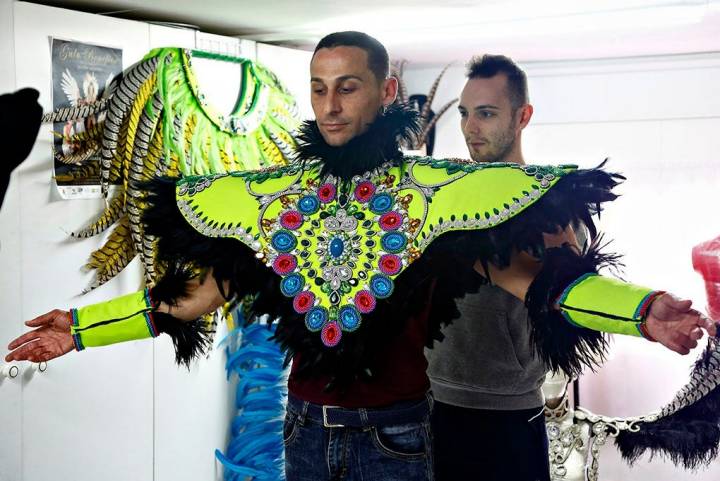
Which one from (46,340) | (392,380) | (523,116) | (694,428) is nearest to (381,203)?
(392,380)

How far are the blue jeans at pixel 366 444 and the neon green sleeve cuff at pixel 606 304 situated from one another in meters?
0.41

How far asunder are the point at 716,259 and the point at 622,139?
987 millimetres

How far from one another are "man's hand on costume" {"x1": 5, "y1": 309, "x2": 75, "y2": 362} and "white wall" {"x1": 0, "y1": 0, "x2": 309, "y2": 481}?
0.62 meters

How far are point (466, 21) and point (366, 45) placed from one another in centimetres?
153

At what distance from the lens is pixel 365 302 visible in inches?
66.9

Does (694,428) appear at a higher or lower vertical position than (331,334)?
lower

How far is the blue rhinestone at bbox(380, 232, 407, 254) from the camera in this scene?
1701 mm

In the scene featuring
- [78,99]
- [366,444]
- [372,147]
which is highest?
[78,99]

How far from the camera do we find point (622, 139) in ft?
14.6

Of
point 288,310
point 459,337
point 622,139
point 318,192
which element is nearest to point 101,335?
point 288,310

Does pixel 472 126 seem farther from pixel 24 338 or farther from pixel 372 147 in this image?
pixel 24 338

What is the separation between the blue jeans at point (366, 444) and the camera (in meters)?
1.67

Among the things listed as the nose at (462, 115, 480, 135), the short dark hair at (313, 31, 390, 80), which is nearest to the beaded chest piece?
the short dark hair at (313, 31, 390, 80)

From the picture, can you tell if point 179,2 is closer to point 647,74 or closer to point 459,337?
point 459,337
